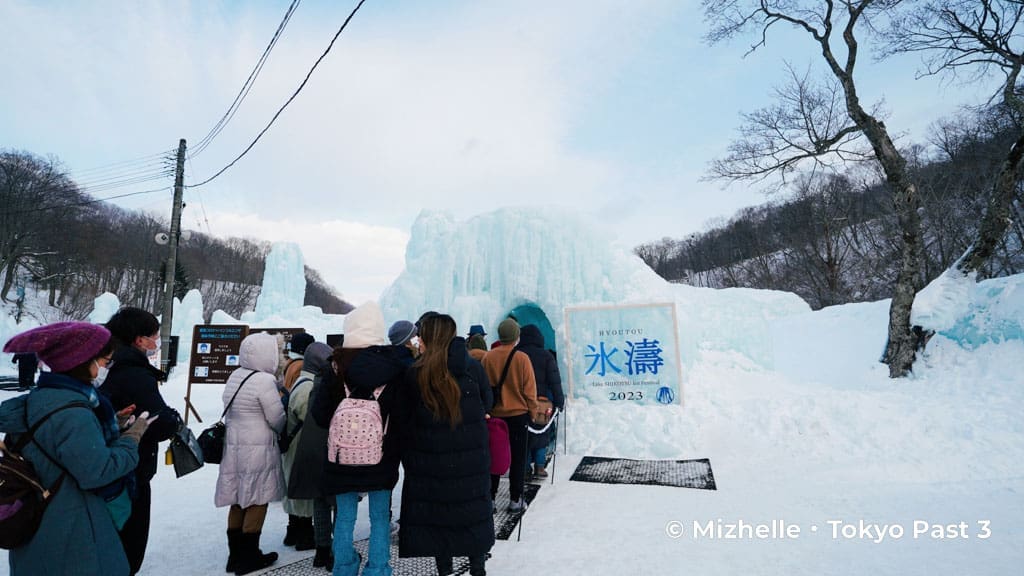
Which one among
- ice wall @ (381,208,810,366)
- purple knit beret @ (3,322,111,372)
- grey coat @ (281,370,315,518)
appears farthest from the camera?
ice wall @ (381,208,810,366)

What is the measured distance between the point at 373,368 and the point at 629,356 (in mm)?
5174

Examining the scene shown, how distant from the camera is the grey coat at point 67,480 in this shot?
64.2 inches

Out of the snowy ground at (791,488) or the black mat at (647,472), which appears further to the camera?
the black mat at (647,472)

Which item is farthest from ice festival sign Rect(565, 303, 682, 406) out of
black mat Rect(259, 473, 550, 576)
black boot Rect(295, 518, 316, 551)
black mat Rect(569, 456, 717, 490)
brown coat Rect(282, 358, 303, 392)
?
black boot Rect(295, 518, 316, 551)

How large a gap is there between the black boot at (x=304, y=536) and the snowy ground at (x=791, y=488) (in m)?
0.11

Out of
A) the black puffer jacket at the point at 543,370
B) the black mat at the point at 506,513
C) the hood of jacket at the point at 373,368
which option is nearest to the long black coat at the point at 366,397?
the hood of jacket at the point at 373,368

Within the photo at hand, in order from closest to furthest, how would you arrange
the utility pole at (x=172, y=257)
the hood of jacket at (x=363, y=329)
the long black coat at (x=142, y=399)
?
the long black coat at (x=142, y=399) < the hood of jacket at (x=363, y=329) < the utility pole at (x=172, y=257)

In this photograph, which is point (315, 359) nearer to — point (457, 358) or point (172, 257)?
point (457, 358)

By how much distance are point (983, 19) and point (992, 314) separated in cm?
487

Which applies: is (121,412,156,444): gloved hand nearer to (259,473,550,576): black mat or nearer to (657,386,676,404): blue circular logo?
(259,473,550,576): black mat

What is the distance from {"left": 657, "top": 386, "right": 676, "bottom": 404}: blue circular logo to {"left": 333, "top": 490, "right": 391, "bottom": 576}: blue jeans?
5052 millimetres

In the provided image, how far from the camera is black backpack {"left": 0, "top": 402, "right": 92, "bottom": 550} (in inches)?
60.7

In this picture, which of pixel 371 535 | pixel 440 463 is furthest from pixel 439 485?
pixel 371 535

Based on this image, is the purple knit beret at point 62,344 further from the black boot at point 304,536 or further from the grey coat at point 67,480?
the black boot at point 304,536
